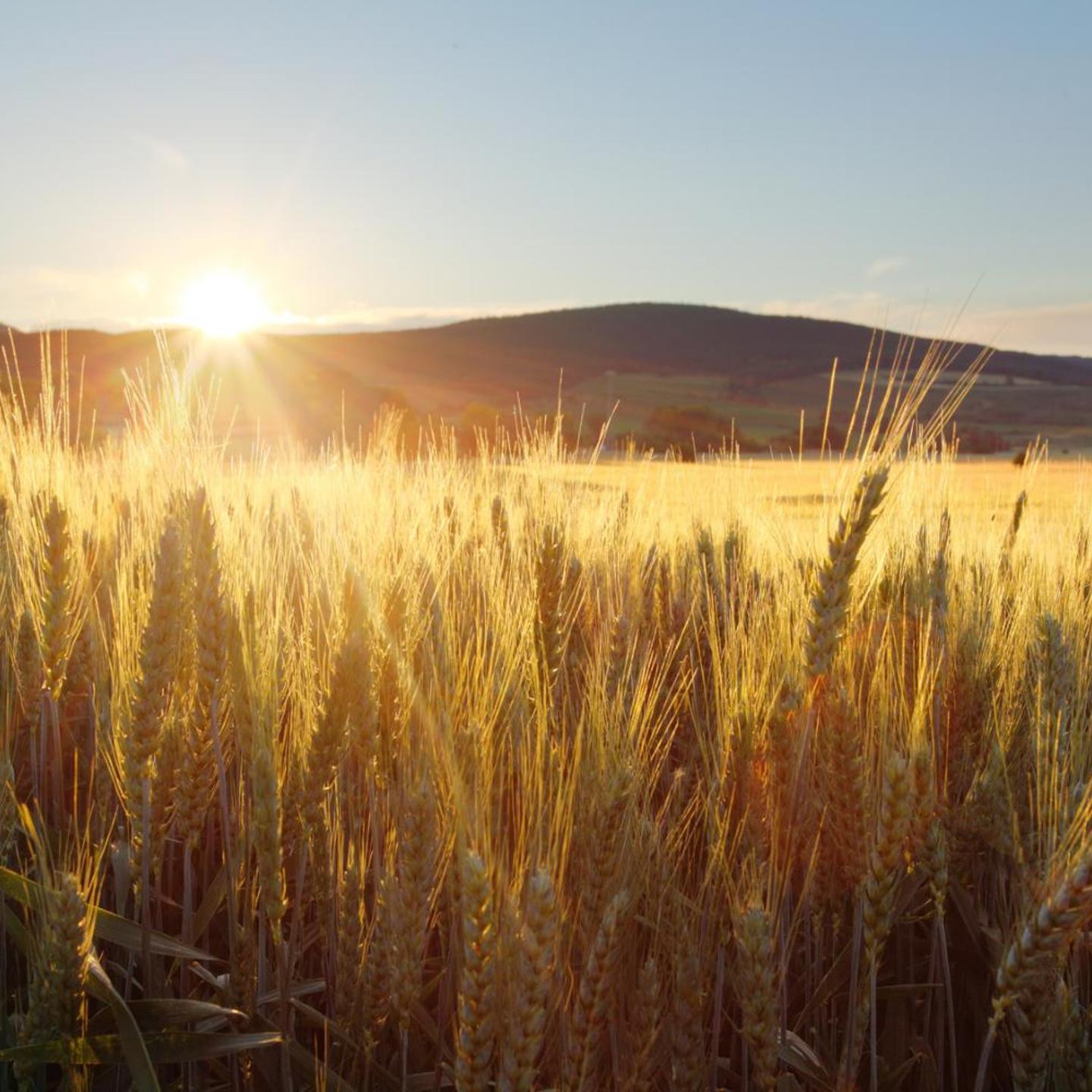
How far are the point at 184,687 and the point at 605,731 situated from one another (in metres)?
0.74

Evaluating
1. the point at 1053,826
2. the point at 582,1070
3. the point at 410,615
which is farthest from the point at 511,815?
the point at 1053,826

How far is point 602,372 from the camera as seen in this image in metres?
65.8

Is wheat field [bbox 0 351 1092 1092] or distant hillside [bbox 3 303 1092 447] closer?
wheat field [bbox 0 351 1092 1092]

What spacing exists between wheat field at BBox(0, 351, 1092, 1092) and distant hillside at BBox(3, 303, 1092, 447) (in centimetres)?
2318

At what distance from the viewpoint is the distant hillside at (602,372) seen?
36.4 metres

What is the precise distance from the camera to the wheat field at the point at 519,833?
1196mm

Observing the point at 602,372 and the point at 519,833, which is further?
the point at 602,372

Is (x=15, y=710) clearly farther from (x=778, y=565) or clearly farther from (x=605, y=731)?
(x=778, y=565)

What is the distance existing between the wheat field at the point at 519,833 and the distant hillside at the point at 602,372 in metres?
23.2

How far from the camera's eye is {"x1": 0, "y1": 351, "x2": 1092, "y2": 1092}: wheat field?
1196mm

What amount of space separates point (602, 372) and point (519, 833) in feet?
216

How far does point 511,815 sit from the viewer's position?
5.78 ft

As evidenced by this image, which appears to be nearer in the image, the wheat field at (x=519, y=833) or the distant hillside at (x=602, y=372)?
the wheat field at (x=519, y=833)

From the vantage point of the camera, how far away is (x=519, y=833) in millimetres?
1236
